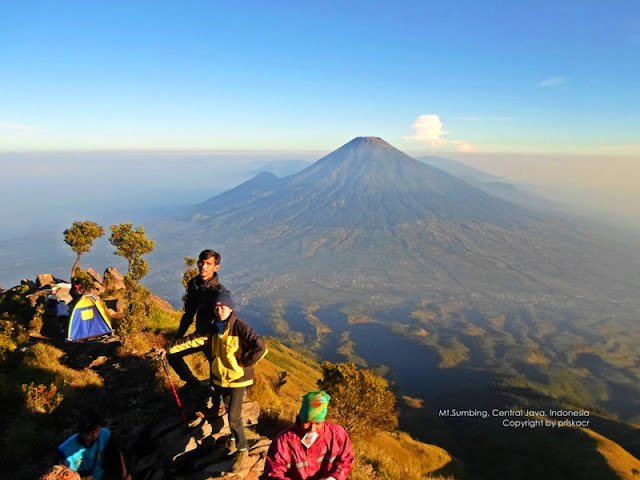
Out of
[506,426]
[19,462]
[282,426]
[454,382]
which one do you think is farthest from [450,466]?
[454,382]

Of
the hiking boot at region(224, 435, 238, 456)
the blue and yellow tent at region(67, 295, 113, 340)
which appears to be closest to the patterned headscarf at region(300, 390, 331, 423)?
the hiking boot at region(224, 435, 238, 456)

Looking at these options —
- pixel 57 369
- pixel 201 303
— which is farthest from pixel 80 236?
pixel 201 303

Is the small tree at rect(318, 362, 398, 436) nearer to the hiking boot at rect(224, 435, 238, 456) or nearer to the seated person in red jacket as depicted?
the hiking boot at rect(224, 435, 238, 456)

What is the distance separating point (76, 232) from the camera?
26.3 metres

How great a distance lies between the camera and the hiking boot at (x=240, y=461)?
5.97 meters

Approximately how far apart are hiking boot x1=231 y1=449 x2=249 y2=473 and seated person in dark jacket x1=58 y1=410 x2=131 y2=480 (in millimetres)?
1688

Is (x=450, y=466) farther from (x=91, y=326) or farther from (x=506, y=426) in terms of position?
(x=91, y=326)

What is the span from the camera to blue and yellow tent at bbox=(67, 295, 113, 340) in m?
12.9

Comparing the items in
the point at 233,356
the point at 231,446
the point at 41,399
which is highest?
the point at 233,356

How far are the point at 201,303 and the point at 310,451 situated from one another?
3.79 metres

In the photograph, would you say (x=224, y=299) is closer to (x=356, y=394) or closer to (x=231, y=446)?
(x=231, y=446)

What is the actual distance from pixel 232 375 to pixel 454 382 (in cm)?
16158

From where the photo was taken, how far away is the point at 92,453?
5391mm

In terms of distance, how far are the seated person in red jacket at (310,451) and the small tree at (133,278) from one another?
9684 millimetres
